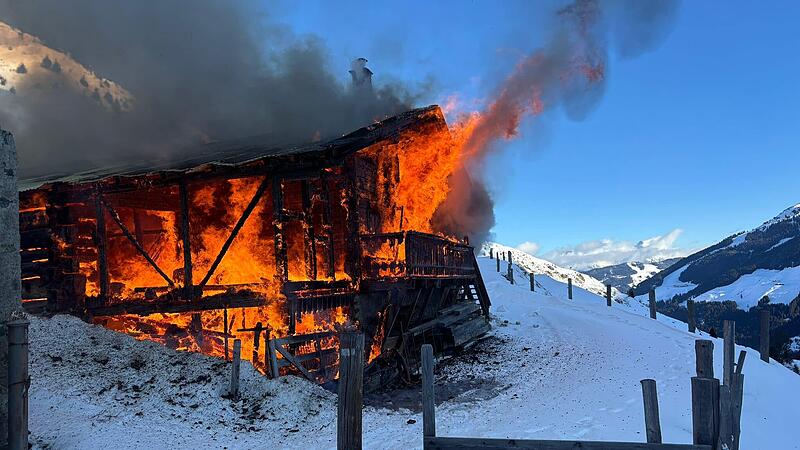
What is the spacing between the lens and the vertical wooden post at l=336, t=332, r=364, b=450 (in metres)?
6.40

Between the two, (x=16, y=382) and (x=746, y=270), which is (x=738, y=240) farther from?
(x=16, y=382)

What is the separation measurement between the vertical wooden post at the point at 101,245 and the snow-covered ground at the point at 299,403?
5.75 ft

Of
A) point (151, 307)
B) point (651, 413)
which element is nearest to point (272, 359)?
point (151, 307)

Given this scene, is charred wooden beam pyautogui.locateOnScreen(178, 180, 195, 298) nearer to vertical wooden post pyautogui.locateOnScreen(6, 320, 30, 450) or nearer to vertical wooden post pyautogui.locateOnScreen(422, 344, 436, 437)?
vertical wooden post pyautogui.locateOnScreen(6, 320, 30, 450)

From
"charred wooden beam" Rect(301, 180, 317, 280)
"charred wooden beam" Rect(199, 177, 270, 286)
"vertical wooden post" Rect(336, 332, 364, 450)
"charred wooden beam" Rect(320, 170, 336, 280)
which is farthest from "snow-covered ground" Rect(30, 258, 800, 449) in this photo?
"charred wooden beam" Rect(320, 170, 336, 280)

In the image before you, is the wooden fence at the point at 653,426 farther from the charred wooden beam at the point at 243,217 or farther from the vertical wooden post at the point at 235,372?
the charred wooden beam at the point at 243,217


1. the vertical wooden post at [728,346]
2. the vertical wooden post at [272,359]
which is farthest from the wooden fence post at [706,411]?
the vertical wooden post at [272,359]

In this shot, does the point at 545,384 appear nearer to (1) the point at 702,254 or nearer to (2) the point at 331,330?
(2) the point at 331,330

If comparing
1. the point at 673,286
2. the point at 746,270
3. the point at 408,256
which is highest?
the point at 408,256

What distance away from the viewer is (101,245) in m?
15.4

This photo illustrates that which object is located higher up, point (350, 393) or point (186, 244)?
point (186, 244)

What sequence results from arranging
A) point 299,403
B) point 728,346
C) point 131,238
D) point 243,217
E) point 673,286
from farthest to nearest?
point 673,286 < point 131,238 < point 243,217 < point 299,403 < point 728,346

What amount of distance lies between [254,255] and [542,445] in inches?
507

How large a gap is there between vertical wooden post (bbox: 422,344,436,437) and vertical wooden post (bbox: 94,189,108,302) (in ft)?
38.8
